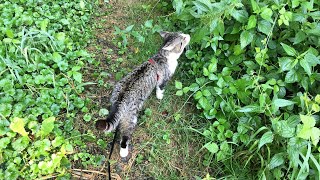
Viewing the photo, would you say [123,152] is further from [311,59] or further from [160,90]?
[311,59]

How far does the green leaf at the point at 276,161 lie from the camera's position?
2.60 metres

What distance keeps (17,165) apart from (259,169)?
188 cm

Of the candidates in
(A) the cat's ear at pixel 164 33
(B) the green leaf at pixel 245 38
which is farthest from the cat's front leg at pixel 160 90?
(B) the green leaf at pixel 245 38

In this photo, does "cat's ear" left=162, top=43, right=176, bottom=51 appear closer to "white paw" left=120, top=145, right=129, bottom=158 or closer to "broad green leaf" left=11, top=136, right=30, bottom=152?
"white paw" left=120, top=145, right=129, bottom=158

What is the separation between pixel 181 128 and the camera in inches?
125

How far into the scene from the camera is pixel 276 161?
261cm

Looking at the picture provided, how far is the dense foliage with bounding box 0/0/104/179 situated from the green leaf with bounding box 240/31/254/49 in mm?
1432

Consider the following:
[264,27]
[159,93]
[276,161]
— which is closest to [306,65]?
[264,27]

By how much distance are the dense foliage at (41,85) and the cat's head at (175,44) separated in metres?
0.77

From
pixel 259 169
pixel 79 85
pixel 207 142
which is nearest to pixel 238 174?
pixel 259 169

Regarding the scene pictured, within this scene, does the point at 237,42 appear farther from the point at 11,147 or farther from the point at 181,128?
the point at 11,147

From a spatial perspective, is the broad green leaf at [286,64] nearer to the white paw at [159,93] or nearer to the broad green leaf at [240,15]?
the broad green leaf at [240,15]

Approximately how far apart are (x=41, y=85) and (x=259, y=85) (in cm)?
184

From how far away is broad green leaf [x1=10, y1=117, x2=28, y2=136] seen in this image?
252 cm
